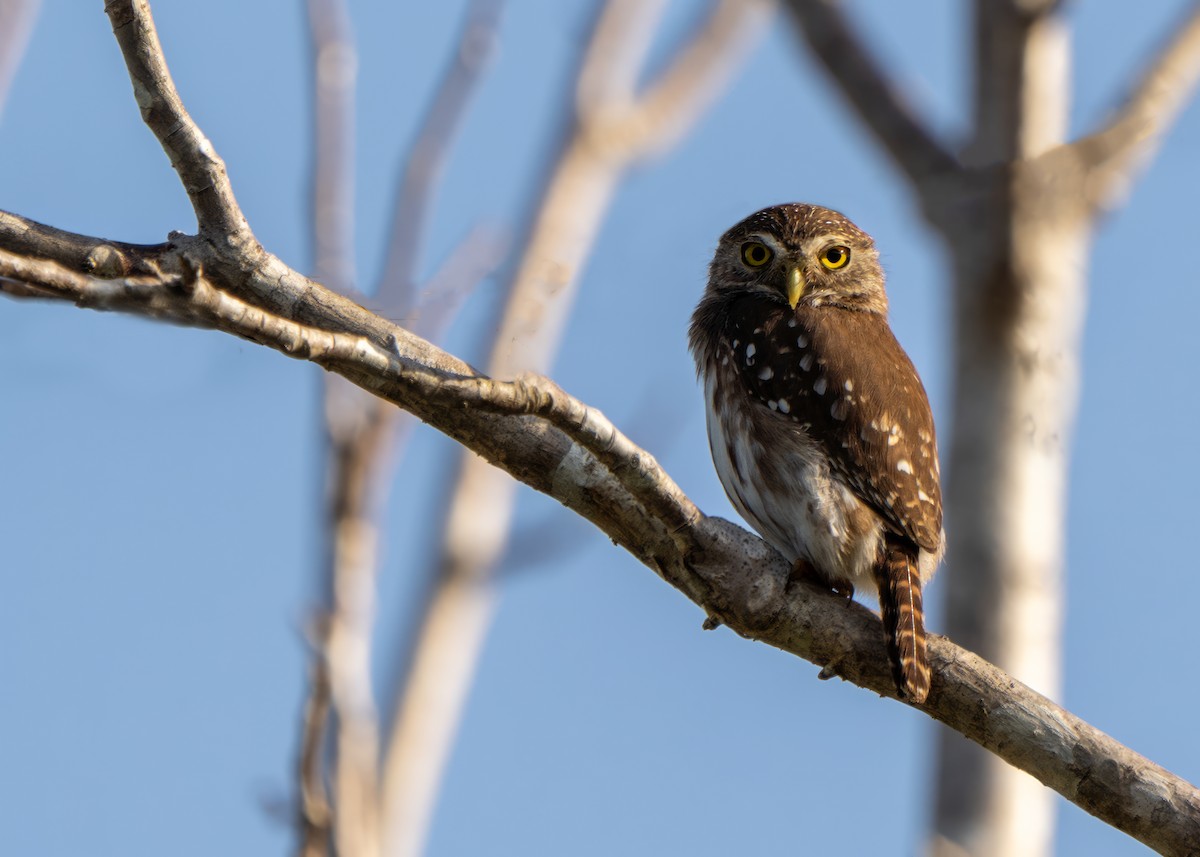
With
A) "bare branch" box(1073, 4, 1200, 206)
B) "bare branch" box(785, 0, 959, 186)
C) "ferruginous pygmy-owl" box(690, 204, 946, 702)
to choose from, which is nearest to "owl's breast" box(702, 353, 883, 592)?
"ferruginous pygmy-owl" box(690, 204, 946, 702)

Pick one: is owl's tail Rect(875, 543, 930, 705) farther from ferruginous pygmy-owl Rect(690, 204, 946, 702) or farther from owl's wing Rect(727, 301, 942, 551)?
owl's wing Rect(727, 301, 942, 551)

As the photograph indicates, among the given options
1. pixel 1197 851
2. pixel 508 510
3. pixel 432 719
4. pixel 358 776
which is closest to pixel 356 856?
pixel 358 776

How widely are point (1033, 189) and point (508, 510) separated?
5.68 m

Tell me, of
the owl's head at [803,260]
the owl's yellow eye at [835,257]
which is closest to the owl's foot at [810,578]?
the owl's head at [803,260]

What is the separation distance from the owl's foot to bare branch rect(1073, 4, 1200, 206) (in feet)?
8.20

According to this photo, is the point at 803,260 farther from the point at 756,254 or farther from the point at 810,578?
the point at 810,578

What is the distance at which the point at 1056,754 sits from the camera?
4195mm

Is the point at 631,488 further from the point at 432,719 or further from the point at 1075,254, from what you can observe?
the point at 432,719

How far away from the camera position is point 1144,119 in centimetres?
648

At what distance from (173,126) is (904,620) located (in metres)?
2.62

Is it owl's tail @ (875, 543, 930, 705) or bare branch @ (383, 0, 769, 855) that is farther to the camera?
bare branch @ (383, 0, 769, 855)

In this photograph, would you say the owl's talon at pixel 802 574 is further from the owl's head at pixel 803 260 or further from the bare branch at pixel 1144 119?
the bare branch at pixel 1144 119

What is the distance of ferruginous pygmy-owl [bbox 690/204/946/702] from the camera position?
203 inches

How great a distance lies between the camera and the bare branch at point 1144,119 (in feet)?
20.8
